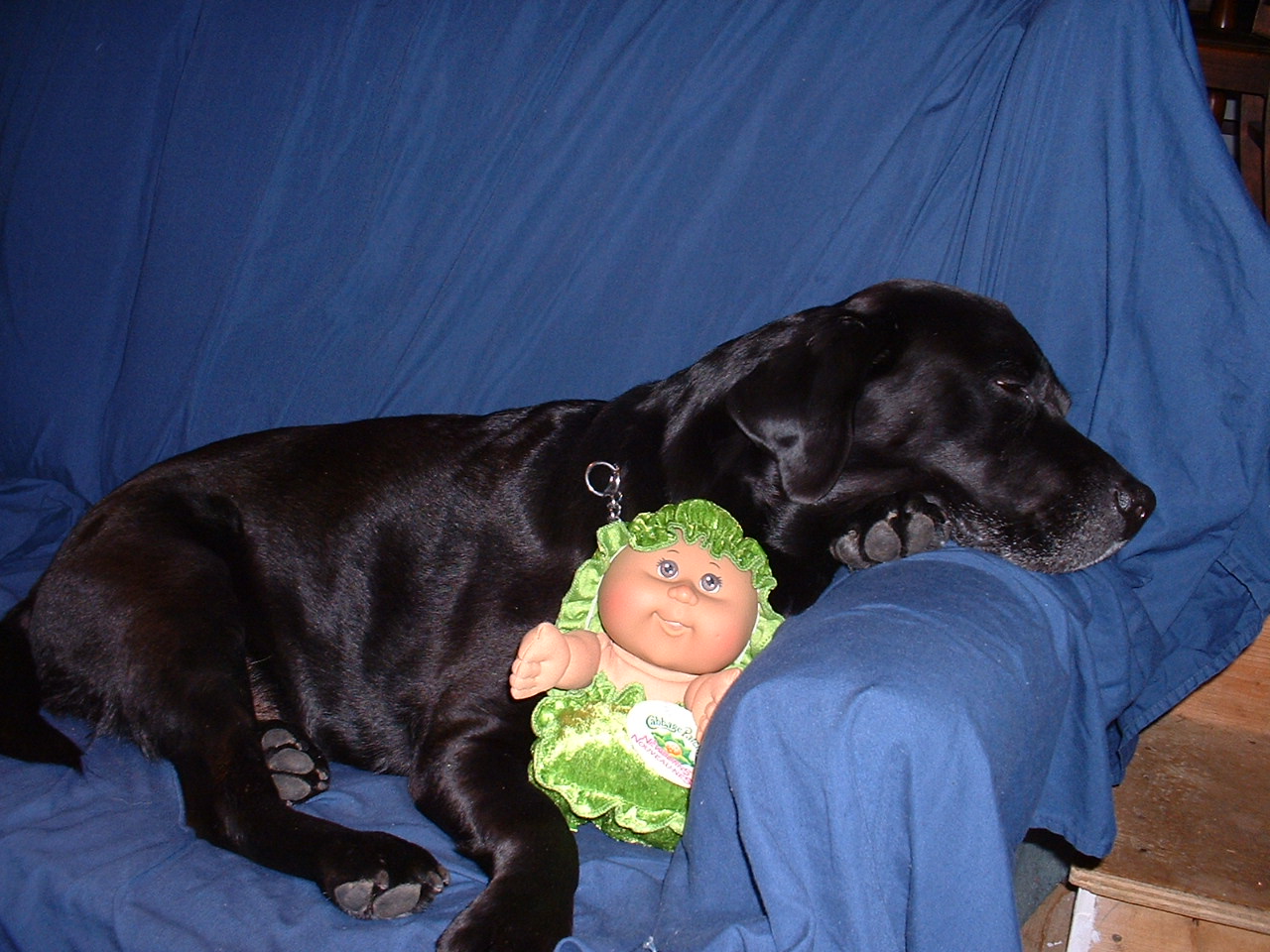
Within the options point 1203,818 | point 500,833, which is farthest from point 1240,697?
point 500,833

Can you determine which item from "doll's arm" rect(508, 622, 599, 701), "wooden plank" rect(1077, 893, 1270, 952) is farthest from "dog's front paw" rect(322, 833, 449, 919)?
"wooden plank" rect(1077, 893, 1270, 952)

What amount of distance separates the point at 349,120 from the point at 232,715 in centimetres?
160

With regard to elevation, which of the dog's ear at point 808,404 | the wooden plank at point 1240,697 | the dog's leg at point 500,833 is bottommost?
the wooden plank at point 1240,697

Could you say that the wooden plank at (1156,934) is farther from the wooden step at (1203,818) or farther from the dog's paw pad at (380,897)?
the dog's paw pad at (380,897)

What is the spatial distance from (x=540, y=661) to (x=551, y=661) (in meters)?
0.02

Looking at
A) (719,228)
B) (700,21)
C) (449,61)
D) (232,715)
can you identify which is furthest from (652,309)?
(232,715)

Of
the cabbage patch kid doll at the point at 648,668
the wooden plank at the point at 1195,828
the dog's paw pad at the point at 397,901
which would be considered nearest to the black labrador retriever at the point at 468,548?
the dog's paw pad at the point at 397,901

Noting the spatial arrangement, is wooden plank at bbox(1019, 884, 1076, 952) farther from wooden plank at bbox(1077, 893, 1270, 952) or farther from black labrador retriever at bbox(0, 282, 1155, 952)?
black labrador retriever at bbox(0, 282, 1155, 952)

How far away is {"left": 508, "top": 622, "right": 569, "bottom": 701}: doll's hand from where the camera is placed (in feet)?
4.71

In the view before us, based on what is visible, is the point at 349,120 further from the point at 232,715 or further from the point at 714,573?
the point at 714,573

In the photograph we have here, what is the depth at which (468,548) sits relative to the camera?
197 cm

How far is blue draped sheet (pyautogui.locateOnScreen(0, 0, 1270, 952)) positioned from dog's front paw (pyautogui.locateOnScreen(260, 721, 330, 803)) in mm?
80

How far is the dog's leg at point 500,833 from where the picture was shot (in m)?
1.40

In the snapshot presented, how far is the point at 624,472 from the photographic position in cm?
183
